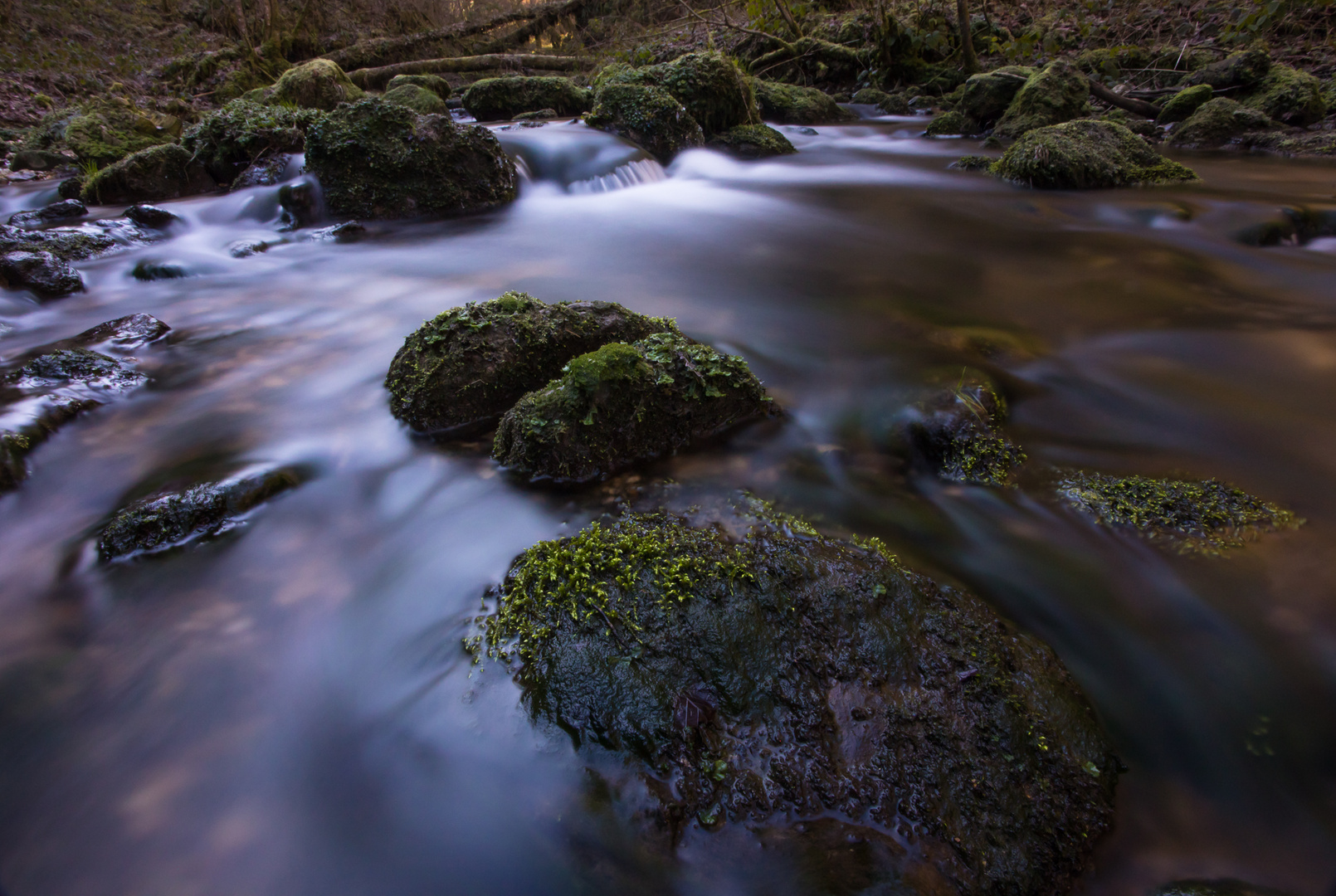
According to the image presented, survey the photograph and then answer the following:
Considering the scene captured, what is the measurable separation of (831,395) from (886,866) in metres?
2.79

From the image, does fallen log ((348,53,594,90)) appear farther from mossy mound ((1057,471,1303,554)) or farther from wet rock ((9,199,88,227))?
mossy mound ((1057,471,1303,554))

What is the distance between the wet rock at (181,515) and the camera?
285 cm

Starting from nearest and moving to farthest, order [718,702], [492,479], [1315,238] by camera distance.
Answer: [718,702]
[492,479]
[1315,238]

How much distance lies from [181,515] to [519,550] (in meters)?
1.57

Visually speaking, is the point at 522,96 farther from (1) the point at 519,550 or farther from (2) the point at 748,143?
(1) the point at 519,550

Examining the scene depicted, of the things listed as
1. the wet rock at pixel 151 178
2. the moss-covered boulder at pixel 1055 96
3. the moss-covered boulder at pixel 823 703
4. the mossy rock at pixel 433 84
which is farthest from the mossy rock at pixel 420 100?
the moss-covered boulder at pixel 823 703

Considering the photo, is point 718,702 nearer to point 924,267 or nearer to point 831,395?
point 831,395

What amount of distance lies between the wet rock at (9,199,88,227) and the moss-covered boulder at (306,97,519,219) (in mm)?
2916

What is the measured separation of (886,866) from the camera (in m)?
1.58

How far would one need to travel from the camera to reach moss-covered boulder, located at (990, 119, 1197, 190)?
301 inches

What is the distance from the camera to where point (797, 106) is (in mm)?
13328

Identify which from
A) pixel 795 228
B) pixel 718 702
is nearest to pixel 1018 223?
pixel 795 228

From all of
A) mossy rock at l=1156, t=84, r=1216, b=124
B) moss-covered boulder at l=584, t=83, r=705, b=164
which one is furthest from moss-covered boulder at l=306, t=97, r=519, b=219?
mossy rock at l=1156, t=84, r=1216, b=124

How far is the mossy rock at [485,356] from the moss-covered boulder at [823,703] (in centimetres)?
158
